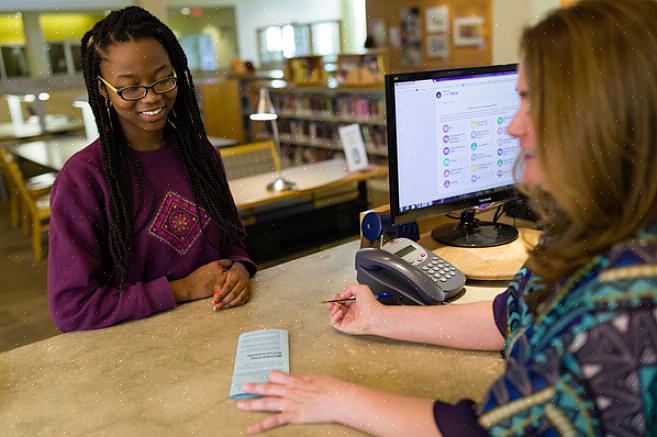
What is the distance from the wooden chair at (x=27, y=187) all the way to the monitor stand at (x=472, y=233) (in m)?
3.36

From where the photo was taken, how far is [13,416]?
39.0 inches

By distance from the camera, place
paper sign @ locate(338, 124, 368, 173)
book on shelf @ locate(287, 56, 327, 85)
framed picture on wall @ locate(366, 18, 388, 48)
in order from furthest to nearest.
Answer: framed picture on wall @ locate(366, 18, 388, 48), book on shelf @ locate(287, 56, 327, 85), paper sign @ locate(338, 124, 368, 173)

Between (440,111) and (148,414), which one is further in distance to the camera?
(440,111)

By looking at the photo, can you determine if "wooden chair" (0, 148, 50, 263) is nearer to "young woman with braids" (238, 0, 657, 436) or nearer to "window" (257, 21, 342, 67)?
"young woman with braids" (238, 0, 657, 436)

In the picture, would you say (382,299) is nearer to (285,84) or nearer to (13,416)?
(13,416)

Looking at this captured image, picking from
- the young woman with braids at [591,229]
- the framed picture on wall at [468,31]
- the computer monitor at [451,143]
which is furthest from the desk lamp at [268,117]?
the framed picture on wall at [468,31]

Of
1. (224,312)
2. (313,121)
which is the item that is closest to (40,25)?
(313,121)

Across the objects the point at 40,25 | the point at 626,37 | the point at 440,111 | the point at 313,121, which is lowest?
the point at 313,121

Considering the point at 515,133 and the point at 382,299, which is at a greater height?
the point at 515,133

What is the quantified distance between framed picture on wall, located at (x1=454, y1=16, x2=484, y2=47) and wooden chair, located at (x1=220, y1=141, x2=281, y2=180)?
2984mm

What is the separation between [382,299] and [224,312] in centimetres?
37

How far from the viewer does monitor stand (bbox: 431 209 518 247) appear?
1.60 m

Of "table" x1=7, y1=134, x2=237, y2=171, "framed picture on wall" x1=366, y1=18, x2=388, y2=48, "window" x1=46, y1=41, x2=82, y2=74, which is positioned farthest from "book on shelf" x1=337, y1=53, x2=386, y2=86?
"window" x1=46, y1=41, x2=82, y2=74

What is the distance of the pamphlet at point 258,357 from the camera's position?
3.39ft
